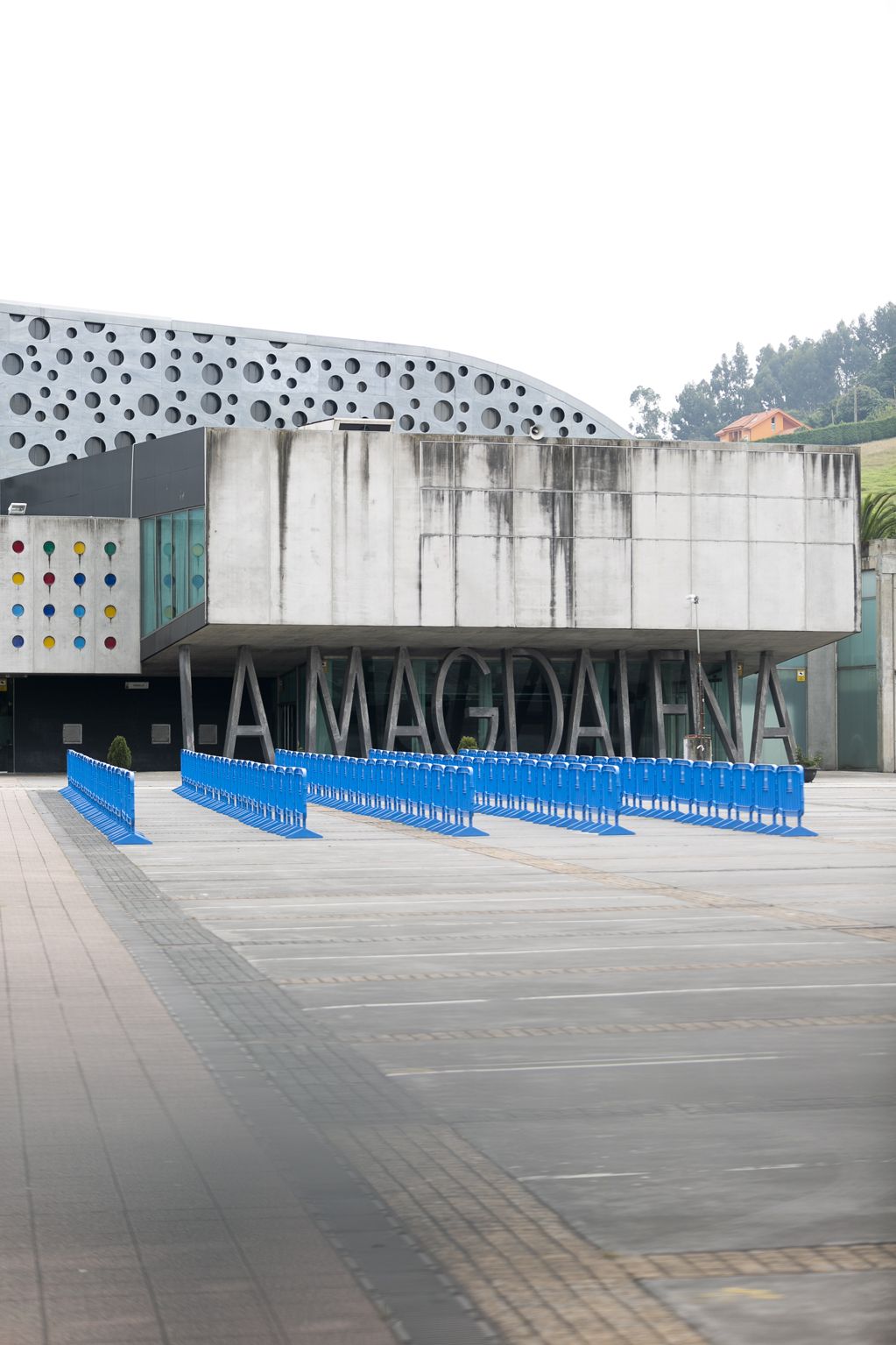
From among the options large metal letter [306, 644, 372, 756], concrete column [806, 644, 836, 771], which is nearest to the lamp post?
concrete column [806, 644, 836, 771]

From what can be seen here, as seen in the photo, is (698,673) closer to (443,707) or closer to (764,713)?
(764,713)

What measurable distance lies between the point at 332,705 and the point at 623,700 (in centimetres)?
1028

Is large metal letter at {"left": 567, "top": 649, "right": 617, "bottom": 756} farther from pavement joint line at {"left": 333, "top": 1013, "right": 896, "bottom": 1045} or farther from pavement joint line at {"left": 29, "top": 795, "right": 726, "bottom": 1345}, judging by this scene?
pavement joint line at {"left": 333, "top": 1013, "right": 896, "bottom": 1045}

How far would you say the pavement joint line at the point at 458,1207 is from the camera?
505cm

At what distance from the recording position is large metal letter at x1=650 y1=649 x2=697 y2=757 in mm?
60031

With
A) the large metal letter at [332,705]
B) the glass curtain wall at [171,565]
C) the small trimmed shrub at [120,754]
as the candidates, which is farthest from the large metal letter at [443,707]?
the small trimmed shrub at [120,754]

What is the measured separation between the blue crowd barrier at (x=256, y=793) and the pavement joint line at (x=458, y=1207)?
16566mm

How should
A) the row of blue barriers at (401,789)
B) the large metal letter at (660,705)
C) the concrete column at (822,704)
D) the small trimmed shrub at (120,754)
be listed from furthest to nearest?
the concrete column at (822,704), the large metal letter at (660,705), the small trimmed shrub at (120,754), the row of blue barriers at (401,789)

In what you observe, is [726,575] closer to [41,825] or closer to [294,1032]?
[41,825]

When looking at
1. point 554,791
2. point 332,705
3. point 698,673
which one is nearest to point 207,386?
point 332,705

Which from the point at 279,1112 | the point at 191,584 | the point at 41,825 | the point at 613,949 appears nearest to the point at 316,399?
the point at 191,584

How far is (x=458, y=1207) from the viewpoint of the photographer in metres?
6.23

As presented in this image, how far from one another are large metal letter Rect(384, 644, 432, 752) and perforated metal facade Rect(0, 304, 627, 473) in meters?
21.6

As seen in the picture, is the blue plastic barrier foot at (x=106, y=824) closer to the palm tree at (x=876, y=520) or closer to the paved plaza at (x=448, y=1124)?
the paved plaza at (x=448, y=1124)
